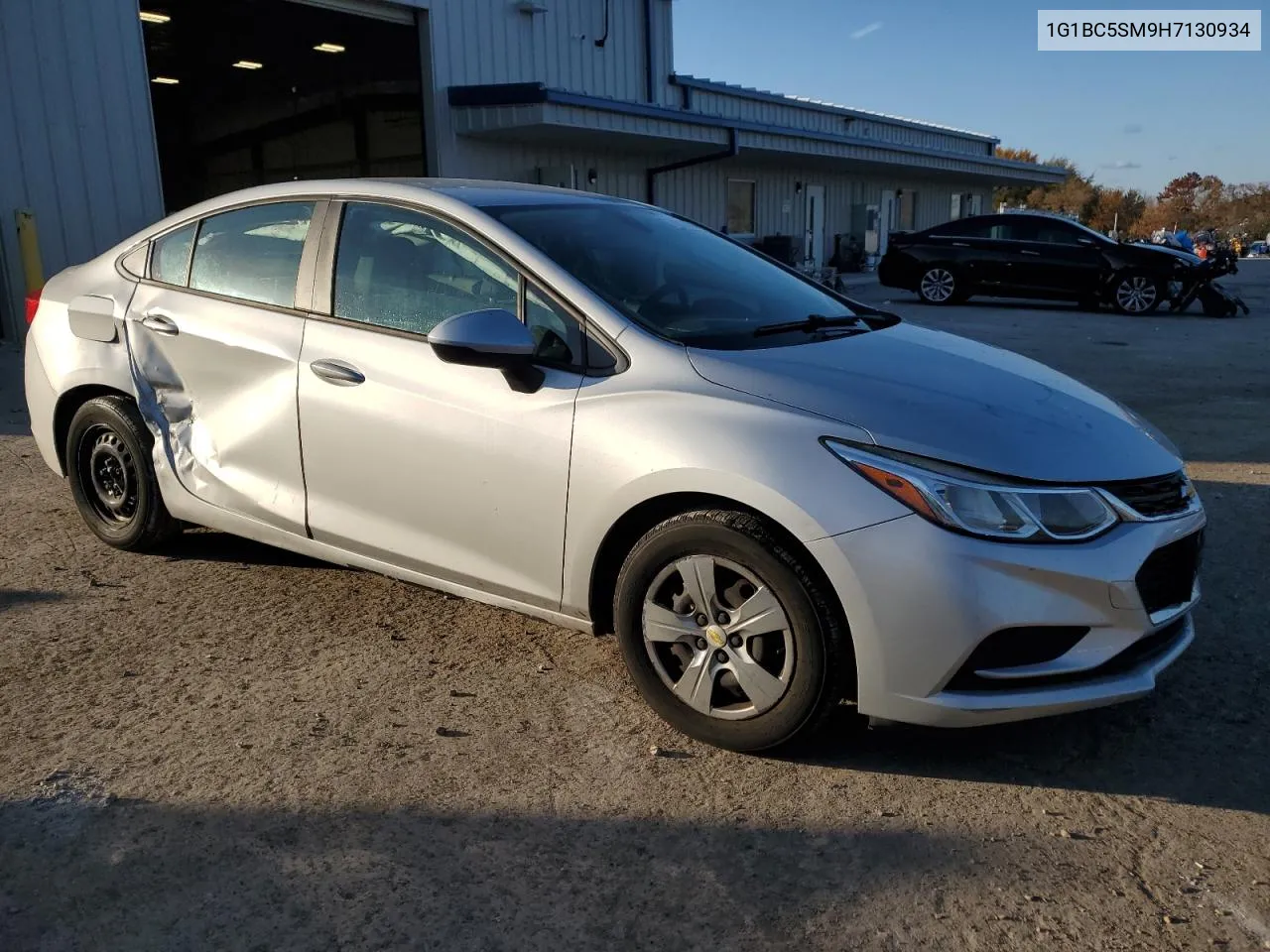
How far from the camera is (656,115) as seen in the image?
17.3m

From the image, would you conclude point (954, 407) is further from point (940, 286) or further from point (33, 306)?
point (940, 286)

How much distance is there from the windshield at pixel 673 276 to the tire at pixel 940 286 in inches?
551

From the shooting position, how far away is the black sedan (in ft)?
52.3

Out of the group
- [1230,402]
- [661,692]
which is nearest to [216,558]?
[661,692]

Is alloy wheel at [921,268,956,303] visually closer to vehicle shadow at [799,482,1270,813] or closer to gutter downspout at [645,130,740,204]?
gutter downspout at [645,130,740,204]

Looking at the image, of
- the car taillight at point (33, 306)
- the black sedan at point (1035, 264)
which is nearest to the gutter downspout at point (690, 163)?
the black sedan at point (1035, 264)

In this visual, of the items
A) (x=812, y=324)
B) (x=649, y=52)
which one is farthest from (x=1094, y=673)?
(x=649, y=52)

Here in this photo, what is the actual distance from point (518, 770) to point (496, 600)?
65 centimetres

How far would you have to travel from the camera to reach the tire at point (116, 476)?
436 cm

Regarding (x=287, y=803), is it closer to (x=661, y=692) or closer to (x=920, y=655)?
(x=661, y=692)

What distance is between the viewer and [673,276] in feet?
12.2

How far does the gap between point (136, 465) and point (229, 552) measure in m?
0.57

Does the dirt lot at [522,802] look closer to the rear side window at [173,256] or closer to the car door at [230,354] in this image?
the car door at [230,354]

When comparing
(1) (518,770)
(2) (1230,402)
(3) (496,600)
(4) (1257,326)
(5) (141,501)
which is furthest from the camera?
(4) (1257,326)
